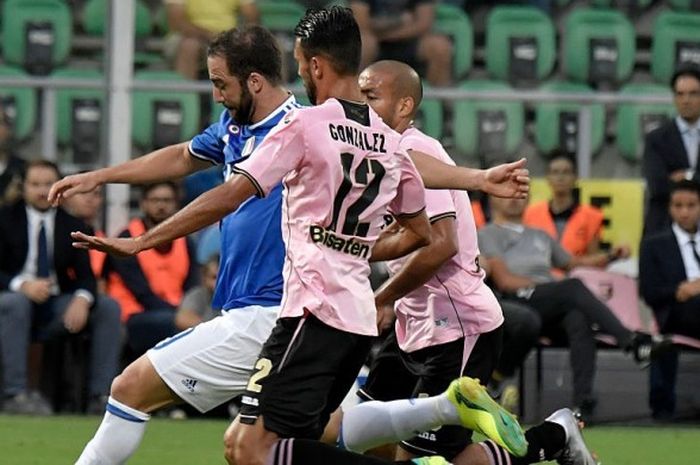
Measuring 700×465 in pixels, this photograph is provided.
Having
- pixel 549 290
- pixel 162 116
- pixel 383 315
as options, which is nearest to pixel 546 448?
pixel 383 315

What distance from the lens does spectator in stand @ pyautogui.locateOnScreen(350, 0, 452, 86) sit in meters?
13.3

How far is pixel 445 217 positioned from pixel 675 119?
6032 millimetres

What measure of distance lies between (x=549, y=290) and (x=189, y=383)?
5.39m

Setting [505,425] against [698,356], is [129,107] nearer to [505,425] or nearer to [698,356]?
[698,356]

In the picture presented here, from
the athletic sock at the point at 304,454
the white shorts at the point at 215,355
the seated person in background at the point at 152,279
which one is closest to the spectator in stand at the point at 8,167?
the seated person in background at the point at 152,279

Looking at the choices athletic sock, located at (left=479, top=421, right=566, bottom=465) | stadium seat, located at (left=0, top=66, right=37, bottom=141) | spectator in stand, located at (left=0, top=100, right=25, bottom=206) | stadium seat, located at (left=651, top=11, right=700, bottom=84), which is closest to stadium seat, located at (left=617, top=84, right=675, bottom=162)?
stadium seat, located at (left=651, top=11, right=700, bottom=84)

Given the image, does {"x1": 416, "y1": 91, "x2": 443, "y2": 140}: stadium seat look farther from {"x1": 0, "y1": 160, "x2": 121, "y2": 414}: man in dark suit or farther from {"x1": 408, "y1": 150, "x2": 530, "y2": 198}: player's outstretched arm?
{"x1": 408, "y1": 150, "x2": 530, "y2": 198}: player's outstretched arm

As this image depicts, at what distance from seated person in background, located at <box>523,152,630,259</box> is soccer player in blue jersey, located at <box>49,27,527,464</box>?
5.93 metres

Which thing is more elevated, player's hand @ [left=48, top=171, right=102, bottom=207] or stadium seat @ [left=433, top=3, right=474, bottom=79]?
player's hand @ [left=48, top=171, right=102, bottom=207]

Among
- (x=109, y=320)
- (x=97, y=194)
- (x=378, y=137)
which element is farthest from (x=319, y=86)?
(x=97, y=194)

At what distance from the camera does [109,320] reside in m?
11.3

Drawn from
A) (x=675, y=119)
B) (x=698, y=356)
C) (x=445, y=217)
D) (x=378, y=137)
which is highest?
(x=378, y=137)

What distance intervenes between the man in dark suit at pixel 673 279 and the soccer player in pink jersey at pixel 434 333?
4730 millimetres

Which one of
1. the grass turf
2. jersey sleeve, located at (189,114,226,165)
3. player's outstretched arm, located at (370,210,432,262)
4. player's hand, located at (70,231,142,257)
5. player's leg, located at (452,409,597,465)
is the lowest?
the grass turf
